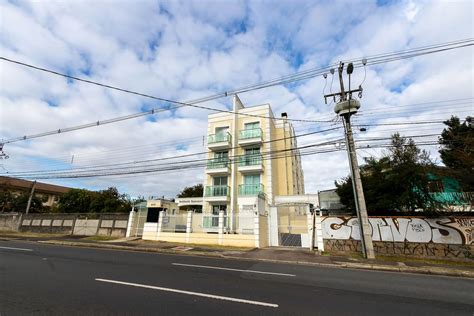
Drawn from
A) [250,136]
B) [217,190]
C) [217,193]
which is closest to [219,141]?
[250,136]

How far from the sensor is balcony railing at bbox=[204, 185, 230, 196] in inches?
967

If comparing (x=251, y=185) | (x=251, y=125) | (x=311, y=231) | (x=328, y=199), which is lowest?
(x=311, y=231)

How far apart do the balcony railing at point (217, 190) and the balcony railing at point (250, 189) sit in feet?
5.18

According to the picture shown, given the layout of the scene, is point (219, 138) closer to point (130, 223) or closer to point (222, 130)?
point (222, 130)

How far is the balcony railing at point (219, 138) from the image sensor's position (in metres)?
26.4

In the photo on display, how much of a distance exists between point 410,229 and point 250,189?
47.0ft

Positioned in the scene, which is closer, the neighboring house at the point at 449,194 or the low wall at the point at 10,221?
the neighboring house at the point at 449,194

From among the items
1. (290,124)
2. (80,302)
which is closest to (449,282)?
(80,302)

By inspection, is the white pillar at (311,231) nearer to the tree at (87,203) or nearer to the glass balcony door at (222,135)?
the glass balcony door at (222,135)

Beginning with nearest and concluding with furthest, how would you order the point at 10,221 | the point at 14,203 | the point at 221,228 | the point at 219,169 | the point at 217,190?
the point at 221,228, the point at 217,190, the point at 219,169, the point at 10,221, the point at 14,203

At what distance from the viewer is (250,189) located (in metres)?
25.1

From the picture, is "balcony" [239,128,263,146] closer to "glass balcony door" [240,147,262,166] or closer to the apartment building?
the apartment building

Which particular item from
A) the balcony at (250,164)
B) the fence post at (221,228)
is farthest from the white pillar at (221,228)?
the balcony at (250,164)

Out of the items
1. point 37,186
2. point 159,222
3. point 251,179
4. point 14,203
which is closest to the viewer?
point 159,222
